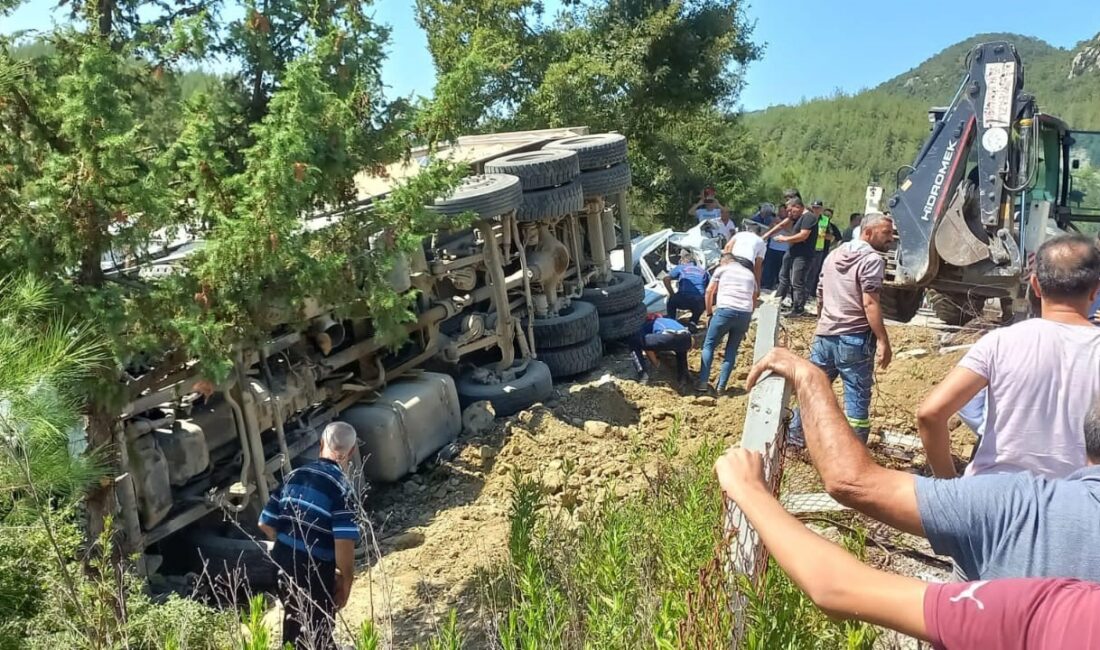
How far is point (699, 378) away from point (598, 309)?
131 centimetres

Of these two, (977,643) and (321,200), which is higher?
(321,200)

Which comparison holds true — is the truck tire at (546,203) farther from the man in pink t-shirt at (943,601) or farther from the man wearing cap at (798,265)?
the man in pink t-shirt at (943,601)

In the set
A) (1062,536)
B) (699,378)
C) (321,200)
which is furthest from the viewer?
(699,378)

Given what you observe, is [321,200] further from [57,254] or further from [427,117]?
[57,254]

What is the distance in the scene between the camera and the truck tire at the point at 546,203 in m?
8.05

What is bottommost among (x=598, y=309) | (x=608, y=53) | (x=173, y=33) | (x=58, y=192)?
(x=598, y=309)

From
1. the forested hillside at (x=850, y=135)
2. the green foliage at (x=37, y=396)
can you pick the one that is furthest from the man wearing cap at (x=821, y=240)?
the forested hillside at (x=850, y=135)

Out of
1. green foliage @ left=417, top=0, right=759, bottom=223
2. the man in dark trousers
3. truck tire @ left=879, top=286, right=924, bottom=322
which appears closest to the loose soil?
truck tire @ left=879, top=286, right=924, bottom=322

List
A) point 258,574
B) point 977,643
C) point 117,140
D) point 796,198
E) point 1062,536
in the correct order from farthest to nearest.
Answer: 1. point 796,198
2. point 258,574
3. point 117,140
4. point 1062,536
5. point 977,643

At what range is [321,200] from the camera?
3896 millimetres

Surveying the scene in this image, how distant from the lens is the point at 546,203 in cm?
811

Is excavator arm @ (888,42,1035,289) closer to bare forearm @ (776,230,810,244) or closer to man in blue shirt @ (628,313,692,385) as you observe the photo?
bare forearm @ (776,230,810,244)

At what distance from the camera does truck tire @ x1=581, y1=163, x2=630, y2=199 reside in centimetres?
911

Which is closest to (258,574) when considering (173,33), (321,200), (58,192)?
(321,200)
